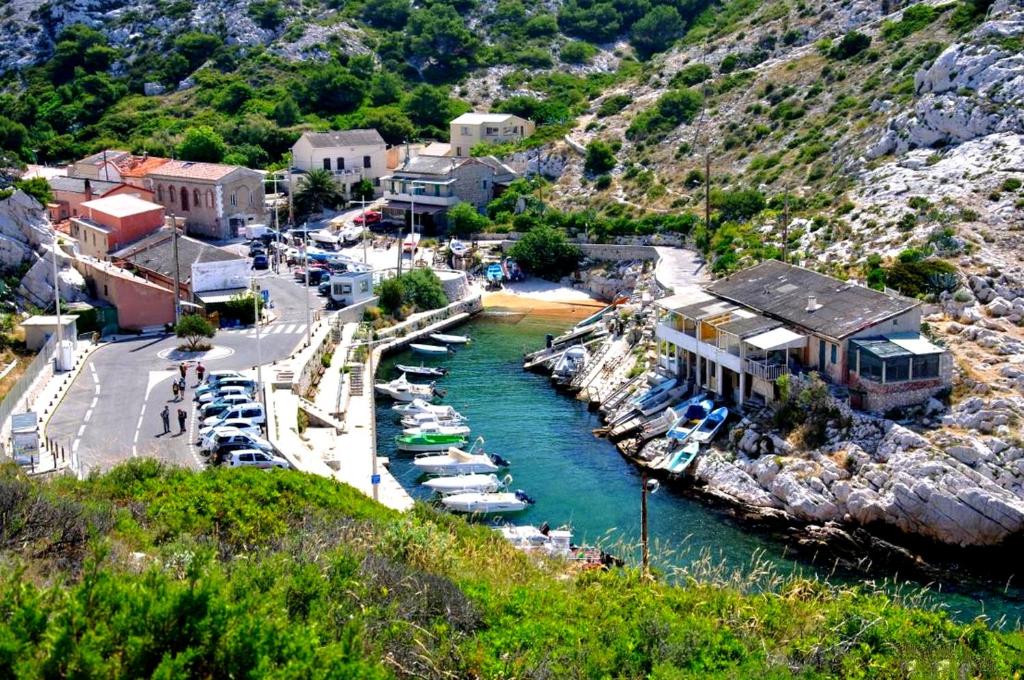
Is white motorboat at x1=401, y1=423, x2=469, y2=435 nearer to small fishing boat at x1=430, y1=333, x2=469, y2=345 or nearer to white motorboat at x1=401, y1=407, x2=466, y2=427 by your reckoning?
white motorboat at x1=401, y1=407, x2=466, y2=427

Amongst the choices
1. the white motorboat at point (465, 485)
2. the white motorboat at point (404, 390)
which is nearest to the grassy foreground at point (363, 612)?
the white motorboat at point (465, 485)

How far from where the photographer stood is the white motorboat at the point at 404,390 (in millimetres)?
50812

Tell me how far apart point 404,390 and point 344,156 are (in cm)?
3688

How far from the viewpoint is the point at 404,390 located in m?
51.1

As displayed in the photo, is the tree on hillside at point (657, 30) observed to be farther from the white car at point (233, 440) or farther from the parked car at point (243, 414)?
the white car at point (233, 440)

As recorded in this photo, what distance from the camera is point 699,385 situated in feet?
155

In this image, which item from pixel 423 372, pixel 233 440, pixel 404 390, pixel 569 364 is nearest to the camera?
pixel 233 440

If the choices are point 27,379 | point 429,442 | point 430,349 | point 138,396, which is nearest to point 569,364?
point 430,349

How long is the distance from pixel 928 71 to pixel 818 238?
14883 millimetres

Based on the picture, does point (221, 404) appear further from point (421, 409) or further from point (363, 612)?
point (363, 612)

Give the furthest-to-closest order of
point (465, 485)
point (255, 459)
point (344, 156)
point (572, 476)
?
point (344, 156) < point (572, 476) < point (465, 485) < point (255, 459)

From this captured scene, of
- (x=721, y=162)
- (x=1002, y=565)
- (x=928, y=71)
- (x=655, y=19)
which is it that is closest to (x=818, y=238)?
(x=928, y=71)

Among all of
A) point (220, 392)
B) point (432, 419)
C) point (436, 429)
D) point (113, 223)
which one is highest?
point (113, 223)

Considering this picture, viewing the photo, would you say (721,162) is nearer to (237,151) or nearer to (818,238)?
(818,238)
